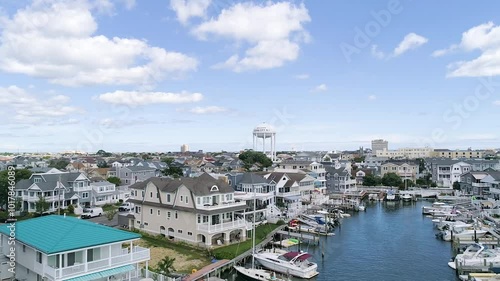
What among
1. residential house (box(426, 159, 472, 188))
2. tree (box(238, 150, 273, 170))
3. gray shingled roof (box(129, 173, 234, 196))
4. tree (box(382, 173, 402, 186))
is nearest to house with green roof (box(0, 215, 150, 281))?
gray shingled roof (box(129, 173, 234, 196))

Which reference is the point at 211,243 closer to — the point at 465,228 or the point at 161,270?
the point at 161,270

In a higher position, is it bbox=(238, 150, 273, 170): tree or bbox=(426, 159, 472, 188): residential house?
bbox=(238, 150, 273, 170): tree

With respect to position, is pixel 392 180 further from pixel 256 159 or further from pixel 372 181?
pixel 256 159

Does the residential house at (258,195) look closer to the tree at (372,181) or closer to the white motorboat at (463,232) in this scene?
the white motorboat at (463,232)

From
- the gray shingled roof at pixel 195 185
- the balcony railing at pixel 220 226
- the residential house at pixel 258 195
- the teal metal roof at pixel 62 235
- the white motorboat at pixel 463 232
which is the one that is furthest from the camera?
the residential house at pixel 258 195

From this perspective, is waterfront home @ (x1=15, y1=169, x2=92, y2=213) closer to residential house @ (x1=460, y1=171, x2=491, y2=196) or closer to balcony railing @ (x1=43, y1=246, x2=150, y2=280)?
balcony railing @ (x1=43, y1=246, x2=150, y2=280)

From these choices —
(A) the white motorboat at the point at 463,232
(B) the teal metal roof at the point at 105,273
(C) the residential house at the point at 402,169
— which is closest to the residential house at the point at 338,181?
(C) the residential house at the point at 402,169

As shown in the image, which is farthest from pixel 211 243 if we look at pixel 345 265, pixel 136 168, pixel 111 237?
pixel 136 168
